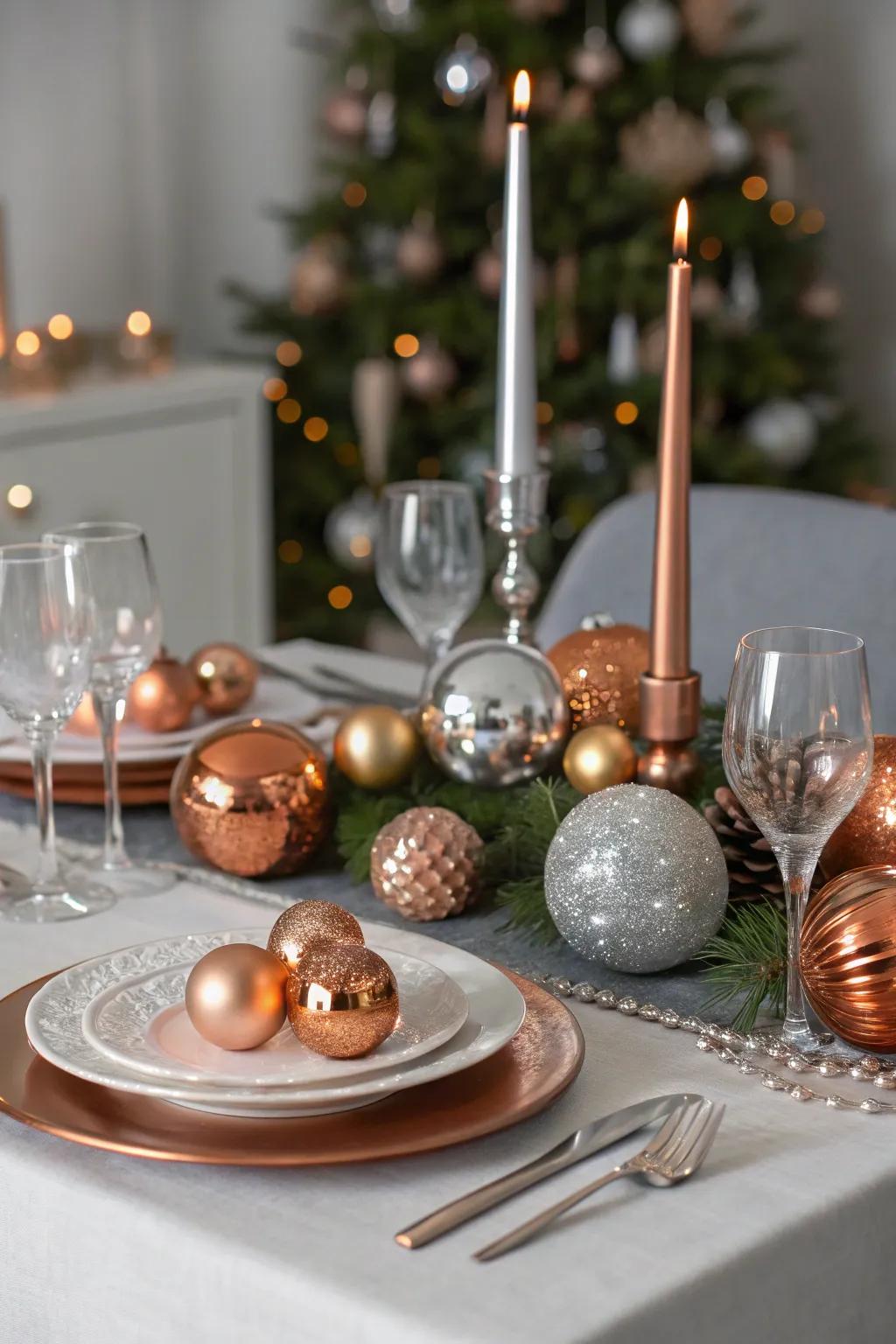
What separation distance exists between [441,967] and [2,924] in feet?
0.94

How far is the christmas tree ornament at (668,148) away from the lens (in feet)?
10.3

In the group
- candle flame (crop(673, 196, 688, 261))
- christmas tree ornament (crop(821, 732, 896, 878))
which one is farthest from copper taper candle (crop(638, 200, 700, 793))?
christmas tree ornament (crop(821, 732, 896, 878))

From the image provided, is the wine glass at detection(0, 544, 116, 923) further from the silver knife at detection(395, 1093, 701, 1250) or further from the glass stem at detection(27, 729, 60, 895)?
the silver knife at detection(395, 1093, 701, 1250)

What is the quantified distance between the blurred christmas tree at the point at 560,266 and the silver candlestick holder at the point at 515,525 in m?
2.03

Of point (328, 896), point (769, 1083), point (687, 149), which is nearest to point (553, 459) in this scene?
point (687, 149)

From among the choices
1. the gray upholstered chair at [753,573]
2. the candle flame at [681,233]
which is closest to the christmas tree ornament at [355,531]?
the gray upholstered chair at [753,573]

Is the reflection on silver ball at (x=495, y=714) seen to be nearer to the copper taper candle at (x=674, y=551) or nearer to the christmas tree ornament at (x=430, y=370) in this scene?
the copper taper candle at (x=674, y=551)

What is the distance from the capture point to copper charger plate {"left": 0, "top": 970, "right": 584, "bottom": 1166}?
2.15 feet

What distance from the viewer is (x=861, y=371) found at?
12.6 ft

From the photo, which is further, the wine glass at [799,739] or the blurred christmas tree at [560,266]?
the blurred christmas tree at [560,266]

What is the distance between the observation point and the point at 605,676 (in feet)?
3.61

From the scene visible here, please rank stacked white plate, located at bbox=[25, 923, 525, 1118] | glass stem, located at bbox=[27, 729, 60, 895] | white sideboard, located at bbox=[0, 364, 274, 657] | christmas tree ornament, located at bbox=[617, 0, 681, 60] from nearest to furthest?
stacked white plate, located at bbox=[25, 923, 525, 1118]
glass stem, located at bbox=[27, 729, 60, 895]
white sideboard, located at bbox=[0, 364, 274, 657]
christmas tree ornament, located at bbox=[617, 0, 681, 60]

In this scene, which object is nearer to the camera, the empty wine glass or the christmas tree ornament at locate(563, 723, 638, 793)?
the christmas tree ornament at locate(563, 723, 638, 793)

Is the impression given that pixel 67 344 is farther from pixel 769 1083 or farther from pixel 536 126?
pixel 769 1083
